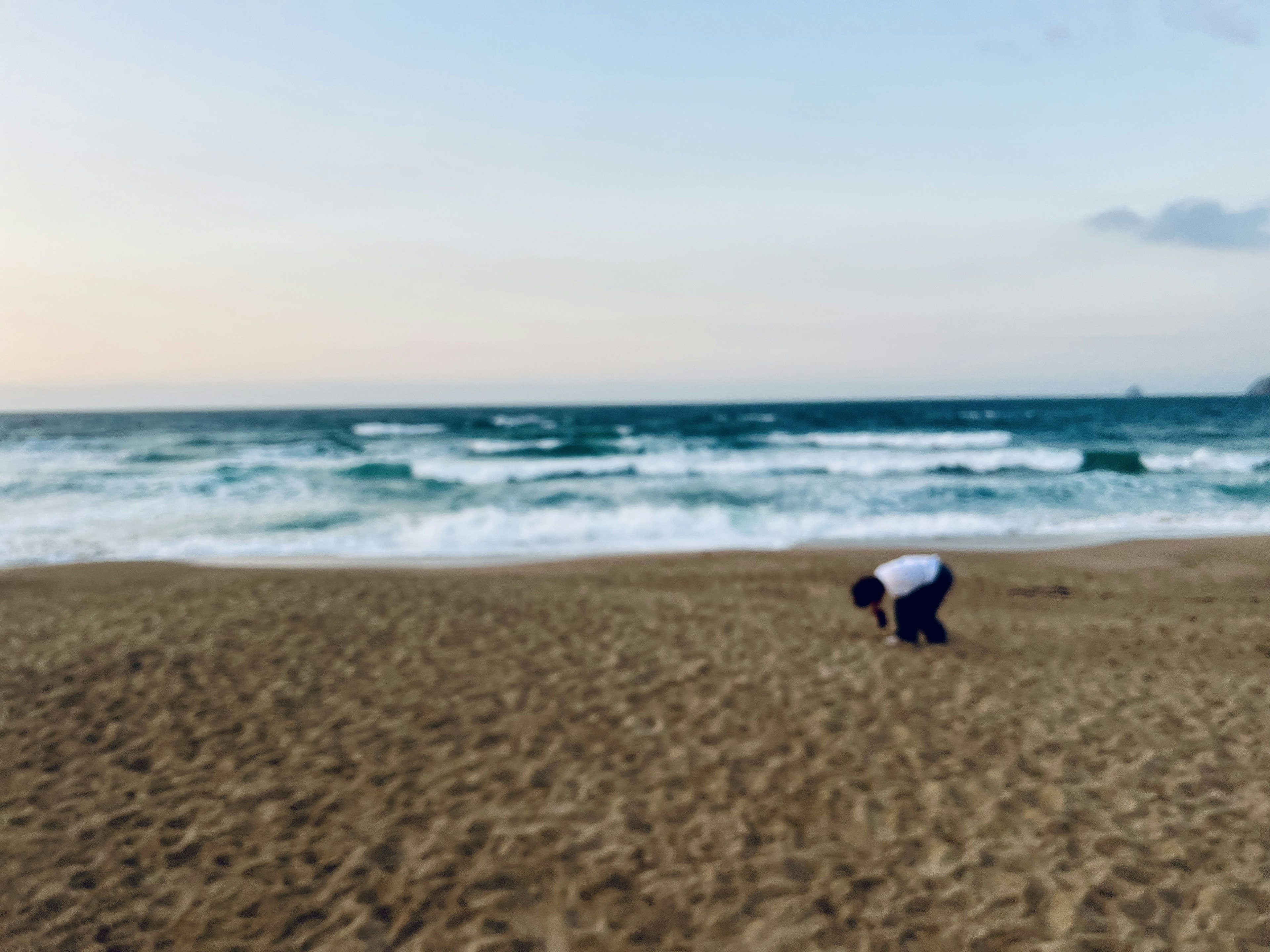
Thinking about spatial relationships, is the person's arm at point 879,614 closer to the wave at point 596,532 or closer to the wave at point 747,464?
the wave at point 596,532

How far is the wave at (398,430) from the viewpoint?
4712cm

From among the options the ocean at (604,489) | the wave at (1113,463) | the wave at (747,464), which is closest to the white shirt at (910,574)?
the ocean at (604,489)

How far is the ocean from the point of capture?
54.2 feet

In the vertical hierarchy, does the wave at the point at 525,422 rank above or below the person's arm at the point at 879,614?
above

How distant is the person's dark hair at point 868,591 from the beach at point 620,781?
50 cm

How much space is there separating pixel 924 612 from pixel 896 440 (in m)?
36.2

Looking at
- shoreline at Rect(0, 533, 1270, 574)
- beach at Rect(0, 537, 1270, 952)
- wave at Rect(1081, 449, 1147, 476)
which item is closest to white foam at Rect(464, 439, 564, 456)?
shoreline at Rect(0, 533, 1270, 574)

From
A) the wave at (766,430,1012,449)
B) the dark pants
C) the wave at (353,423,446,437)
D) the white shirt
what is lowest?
the dark pants

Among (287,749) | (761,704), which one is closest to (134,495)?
(287,749)

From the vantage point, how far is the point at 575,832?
452cm

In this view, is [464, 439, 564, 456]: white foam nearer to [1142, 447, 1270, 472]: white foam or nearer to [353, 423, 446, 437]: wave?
[353, 423, 446, 437]: wave

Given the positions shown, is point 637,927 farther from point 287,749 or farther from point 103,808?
point 103,808

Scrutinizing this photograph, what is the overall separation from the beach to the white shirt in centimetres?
62

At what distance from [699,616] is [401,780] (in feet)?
14.6
